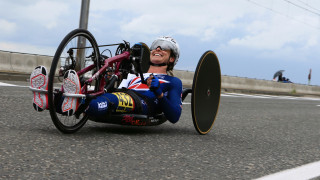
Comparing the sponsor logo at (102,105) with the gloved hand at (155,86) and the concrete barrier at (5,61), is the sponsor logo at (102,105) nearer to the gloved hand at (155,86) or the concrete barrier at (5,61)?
the gloved hand at (155,86)

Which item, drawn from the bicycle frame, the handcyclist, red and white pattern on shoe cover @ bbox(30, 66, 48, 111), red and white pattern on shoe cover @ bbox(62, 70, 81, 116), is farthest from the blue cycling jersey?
red and white pattern on shoe cover @ bbox(30, 66, 48, 111)

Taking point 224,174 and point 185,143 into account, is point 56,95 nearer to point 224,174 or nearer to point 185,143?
point 185,143

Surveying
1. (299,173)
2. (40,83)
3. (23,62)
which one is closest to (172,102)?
(40,83)

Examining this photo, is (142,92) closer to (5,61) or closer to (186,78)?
(5,61)

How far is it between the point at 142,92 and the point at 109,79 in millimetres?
385

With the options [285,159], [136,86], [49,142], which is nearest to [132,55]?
[136,86]

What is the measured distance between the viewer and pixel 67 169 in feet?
8.28

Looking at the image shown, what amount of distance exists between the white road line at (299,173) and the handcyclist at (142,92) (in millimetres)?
1388

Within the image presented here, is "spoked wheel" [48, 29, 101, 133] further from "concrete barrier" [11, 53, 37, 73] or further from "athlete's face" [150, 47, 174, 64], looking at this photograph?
"concrete barrier" [11, 53, 37, 73]

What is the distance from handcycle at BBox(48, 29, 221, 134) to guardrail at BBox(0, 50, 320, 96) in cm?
955

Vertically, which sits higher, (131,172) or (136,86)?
(136,86)

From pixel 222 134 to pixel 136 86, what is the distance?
48.5 inches

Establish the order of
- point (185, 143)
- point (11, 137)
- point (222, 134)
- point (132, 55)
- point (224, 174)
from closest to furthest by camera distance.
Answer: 1. point (224, 174)
2. point (11, 137)
3. point (185, 143)
4. point (132, 55)
5. point (222, 134)

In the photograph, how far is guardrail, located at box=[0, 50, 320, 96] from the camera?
14.6 m
